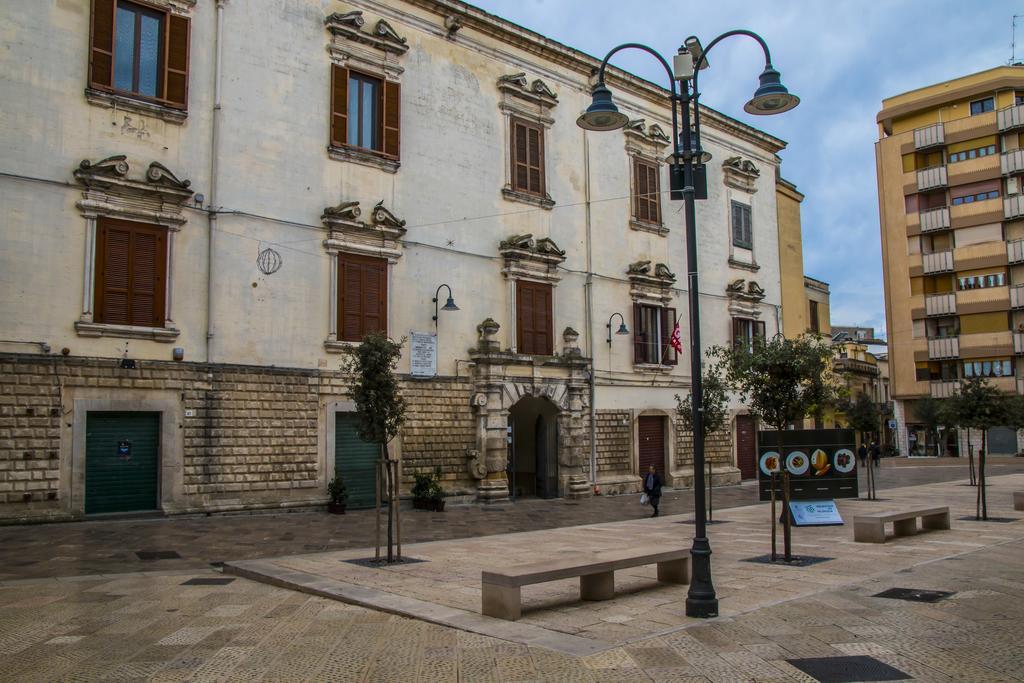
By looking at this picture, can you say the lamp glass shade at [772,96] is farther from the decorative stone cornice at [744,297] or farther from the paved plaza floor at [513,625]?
the decorative stone cornice at [744,297]

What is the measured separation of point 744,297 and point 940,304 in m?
27.2

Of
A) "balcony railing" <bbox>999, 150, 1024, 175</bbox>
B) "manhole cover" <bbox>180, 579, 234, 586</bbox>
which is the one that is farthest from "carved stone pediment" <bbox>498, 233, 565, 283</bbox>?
"balcony railing" <bbox>999, 150, 1024, 175</bbox>

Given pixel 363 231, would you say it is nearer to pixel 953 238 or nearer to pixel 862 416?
pixel 953 238

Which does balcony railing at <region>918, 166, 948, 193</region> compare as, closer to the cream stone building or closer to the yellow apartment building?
the yellow apartment building

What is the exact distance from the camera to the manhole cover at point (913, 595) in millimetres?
9945

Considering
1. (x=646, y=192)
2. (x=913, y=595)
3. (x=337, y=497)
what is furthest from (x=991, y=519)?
(x=646, y=192)

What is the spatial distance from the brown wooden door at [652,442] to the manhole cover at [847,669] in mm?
21633

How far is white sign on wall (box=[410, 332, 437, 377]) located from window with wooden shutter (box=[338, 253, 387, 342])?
1140 millimetres

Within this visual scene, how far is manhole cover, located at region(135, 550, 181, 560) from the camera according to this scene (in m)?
13.8

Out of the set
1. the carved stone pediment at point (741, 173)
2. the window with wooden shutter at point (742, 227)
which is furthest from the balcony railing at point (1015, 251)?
the window with wooden shutter at point (742, 227)

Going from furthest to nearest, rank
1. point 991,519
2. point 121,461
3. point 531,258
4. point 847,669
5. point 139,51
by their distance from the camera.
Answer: point 531,258 → point 991,519 → point 139,51 → point 121,461 → point 847,669

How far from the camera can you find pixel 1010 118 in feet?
170

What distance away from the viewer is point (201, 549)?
48.2 feet

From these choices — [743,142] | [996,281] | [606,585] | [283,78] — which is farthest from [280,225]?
[996,281]
